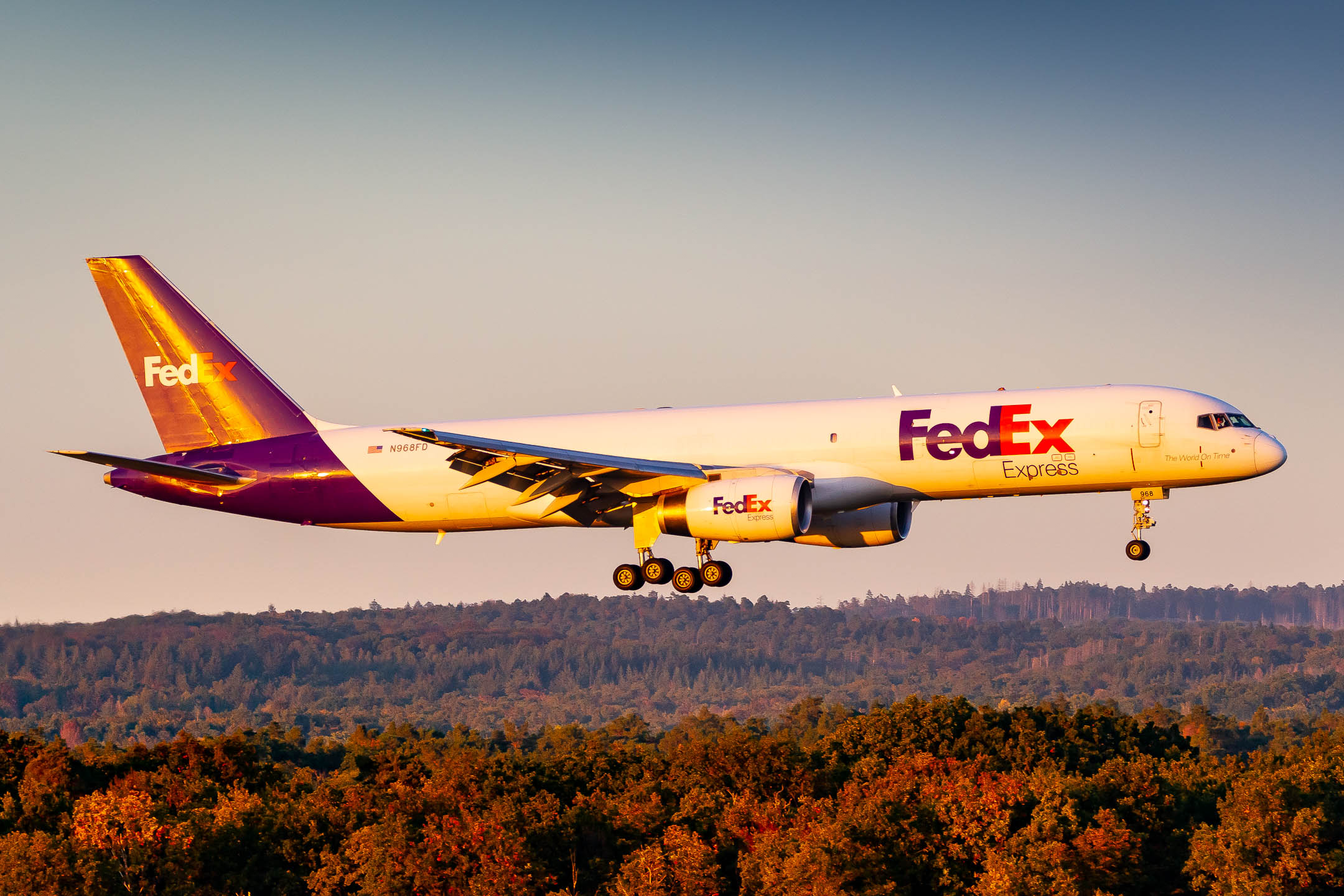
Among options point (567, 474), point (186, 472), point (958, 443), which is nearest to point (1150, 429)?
point (958, 443)

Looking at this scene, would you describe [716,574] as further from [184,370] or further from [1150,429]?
[184,370]

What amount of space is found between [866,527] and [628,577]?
825 centimetres

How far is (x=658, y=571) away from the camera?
5531 centimetres

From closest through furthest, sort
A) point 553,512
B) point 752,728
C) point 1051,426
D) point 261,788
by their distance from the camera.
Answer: point 1051,426 < point 553,512 < point 261,788 < point 752,728

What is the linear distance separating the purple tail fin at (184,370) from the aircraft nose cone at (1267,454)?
32721 millimetres

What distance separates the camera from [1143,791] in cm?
8325

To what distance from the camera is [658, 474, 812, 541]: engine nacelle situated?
51125mm

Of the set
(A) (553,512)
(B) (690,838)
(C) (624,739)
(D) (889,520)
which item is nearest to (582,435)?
(A) (553,512)

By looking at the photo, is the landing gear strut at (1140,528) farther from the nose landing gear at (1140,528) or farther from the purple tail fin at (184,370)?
the purple tail fin at (184,370)

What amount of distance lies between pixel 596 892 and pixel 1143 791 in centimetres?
2993

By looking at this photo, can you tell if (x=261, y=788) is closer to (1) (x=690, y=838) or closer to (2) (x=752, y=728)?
(1) (x=690, y=838)

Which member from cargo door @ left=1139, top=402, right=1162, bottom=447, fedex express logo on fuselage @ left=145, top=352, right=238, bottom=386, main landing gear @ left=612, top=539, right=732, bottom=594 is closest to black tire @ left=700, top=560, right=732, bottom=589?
main landing gear @ left=612, top=539, right=732, bottom=594

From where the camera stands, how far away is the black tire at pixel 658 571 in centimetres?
5531

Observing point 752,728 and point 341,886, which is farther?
point 752,728
